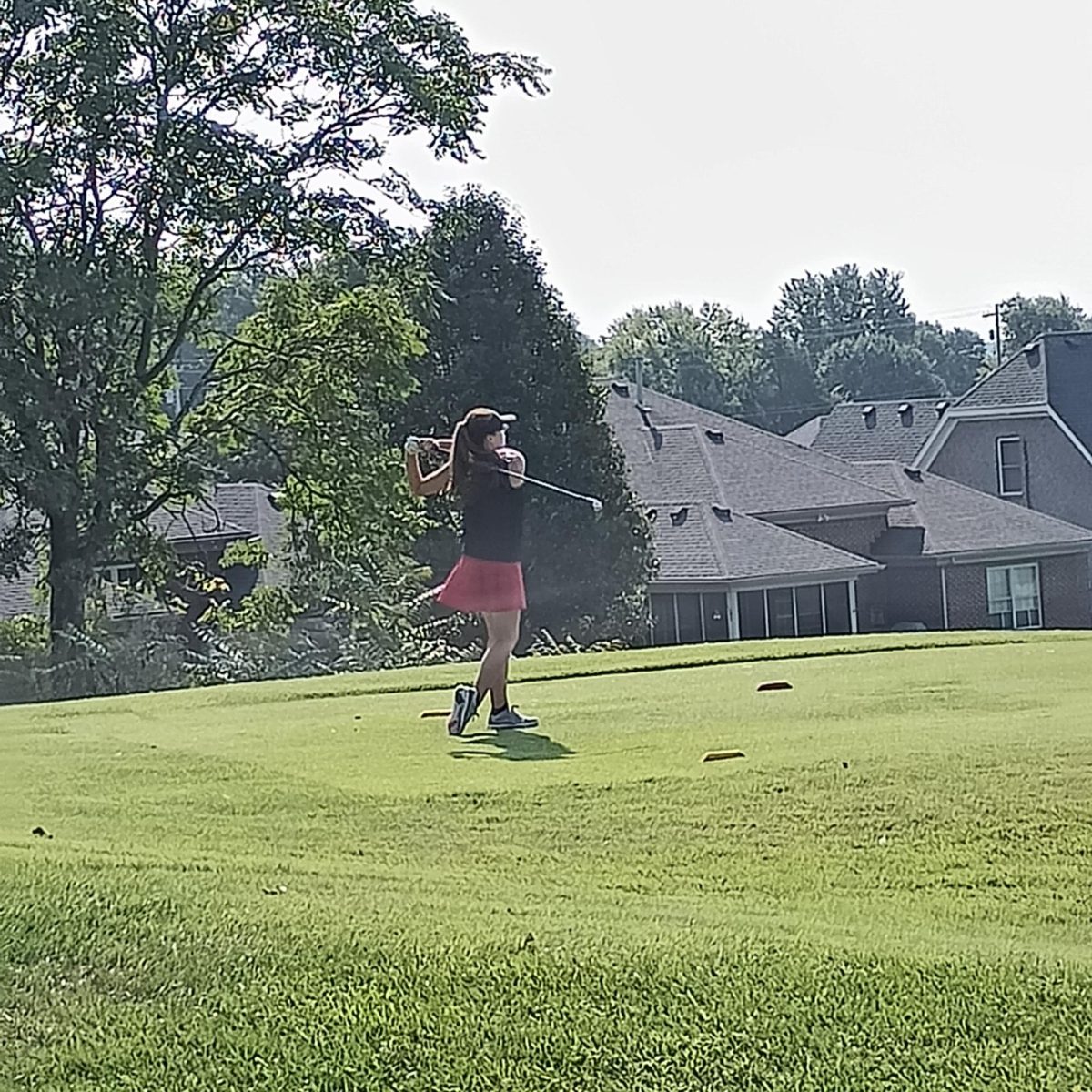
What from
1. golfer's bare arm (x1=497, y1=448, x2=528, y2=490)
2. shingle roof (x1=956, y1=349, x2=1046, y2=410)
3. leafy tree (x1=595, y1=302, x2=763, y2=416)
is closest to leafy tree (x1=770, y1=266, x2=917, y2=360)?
leafy tree (x1=595, y1=302, x2=763, y2=416)

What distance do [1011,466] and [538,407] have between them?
20827 mm

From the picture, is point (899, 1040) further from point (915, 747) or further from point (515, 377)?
point (515, 377)

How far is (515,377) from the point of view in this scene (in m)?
27.3

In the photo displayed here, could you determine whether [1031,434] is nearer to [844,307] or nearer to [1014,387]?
[1014,387]

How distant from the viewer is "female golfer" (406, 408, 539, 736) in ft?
24.7

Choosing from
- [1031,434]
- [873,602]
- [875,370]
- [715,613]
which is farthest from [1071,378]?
[875,370]

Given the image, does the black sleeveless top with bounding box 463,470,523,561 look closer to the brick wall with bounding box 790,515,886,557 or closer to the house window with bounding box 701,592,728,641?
the house window with bounding box 701,592,728,641

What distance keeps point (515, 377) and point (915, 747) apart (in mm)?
21464

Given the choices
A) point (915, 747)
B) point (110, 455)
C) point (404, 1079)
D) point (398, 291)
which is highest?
point (398, 291)

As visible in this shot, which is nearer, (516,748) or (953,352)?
(516,748)

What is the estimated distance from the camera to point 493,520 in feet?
24.8

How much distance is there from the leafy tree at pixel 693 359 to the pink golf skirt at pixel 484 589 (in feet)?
243

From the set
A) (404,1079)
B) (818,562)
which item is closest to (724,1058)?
(404,1079)

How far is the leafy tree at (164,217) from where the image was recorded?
67.4ft
